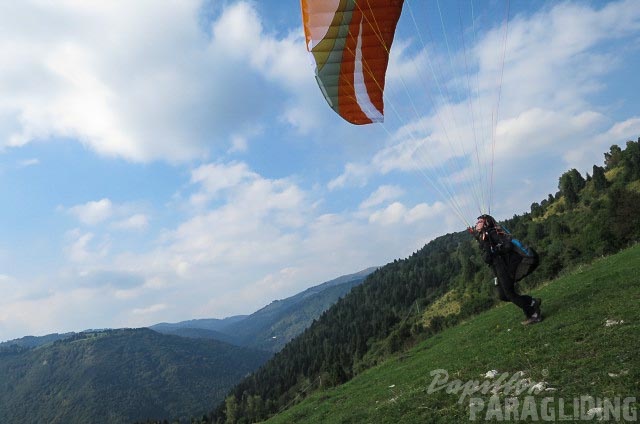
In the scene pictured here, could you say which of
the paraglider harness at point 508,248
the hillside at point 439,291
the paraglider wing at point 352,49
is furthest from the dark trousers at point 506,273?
the hillside at point 439,291

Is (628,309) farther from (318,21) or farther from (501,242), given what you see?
(318,21)

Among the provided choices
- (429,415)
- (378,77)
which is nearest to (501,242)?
(429,415)

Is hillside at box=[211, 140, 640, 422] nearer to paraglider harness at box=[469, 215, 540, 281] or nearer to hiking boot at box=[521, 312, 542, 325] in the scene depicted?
hiking boot at box=[521, 312, 542, 325]

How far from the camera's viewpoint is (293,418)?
1900 centimetres

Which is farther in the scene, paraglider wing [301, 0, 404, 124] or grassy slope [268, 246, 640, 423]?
paraglider wing [301, 0, 404, 124]

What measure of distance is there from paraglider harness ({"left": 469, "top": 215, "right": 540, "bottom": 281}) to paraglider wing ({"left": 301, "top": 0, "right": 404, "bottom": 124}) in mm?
5205

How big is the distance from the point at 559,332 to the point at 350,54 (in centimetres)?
981

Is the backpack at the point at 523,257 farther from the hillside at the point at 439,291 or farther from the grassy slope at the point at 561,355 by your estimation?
the hillside at the point at 439,291

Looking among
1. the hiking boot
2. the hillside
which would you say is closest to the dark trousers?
the hiking boot

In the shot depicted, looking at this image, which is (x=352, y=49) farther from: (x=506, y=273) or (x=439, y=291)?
(x=439, y=291)

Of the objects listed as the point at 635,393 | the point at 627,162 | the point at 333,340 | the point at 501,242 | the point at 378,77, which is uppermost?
the point at 627,162

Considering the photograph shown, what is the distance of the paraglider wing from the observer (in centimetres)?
1249

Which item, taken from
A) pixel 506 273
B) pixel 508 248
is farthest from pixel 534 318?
pixel 508 248

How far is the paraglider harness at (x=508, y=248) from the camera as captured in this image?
11.1 meters
